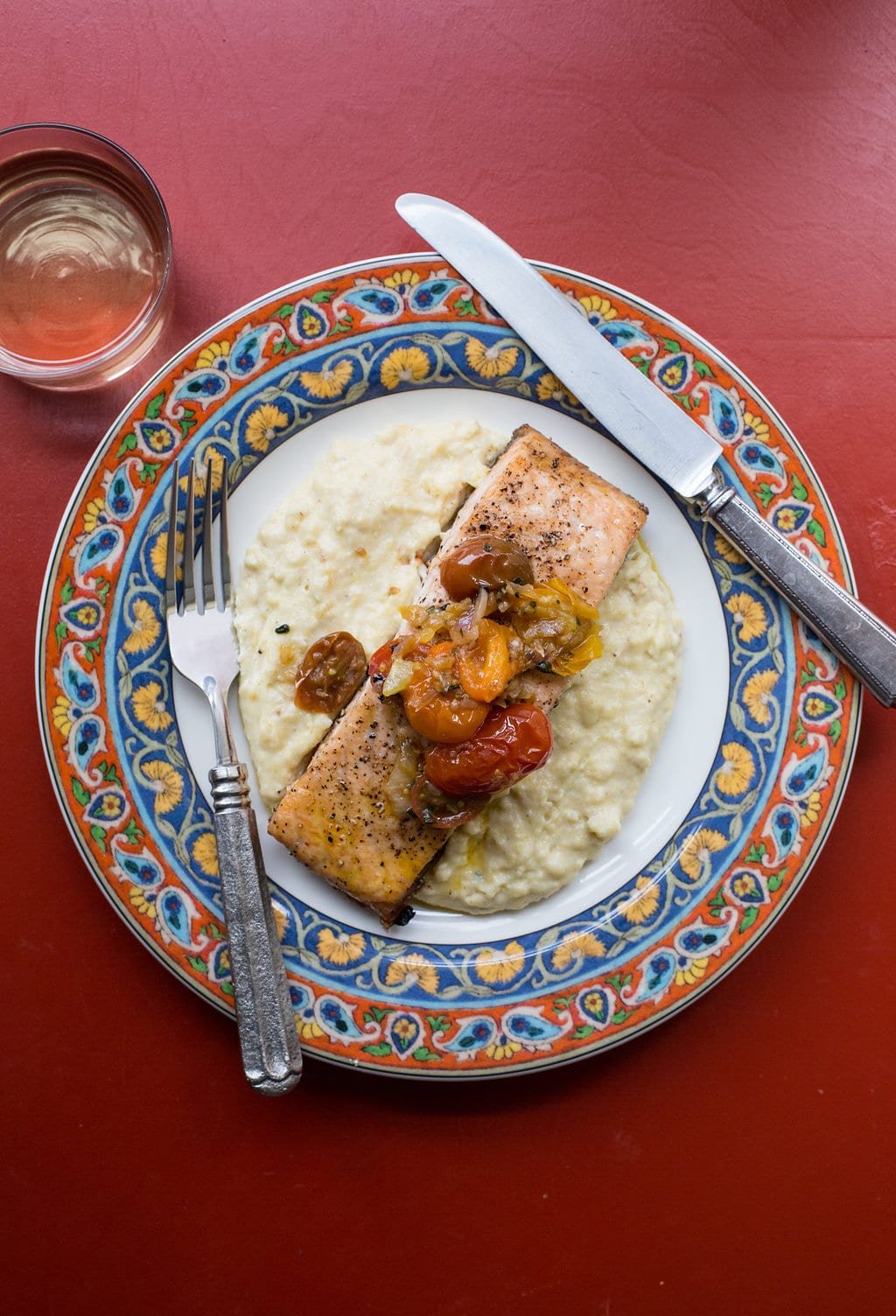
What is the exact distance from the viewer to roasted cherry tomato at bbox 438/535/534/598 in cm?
374

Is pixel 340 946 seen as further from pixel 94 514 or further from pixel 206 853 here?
pixel 94 514

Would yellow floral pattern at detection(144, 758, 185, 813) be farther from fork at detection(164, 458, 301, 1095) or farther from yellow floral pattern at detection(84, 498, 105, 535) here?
yellow floral pattern at detection(84, 498, 105, 535)

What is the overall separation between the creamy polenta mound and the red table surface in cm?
108

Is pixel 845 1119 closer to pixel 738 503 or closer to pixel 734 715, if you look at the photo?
pixel 734 715

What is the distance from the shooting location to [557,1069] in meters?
4.54

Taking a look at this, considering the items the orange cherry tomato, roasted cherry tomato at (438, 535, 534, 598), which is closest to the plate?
roasted cherry tomato at (438, 535, 534, 598)

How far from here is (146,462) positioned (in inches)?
162

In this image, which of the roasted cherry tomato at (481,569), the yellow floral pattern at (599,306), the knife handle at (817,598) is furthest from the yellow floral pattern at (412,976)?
the yellow floral pattern at (599,306)

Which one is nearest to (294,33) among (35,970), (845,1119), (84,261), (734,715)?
(84,261)

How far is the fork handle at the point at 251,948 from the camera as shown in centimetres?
381

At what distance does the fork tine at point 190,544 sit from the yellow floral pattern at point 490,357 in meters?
1.31

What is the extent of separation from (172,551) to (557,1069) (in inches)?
117

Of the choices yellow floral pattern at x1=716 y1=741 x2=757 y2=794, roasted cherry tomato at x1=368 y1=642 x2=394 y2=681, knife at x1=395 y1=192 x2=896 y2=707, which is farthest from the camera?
yellow floral pattern at x1=716 y1=741 x2=757 y2=794

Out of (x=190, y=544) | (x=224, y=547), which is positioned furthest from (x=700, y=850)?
(x=190, y=544)
